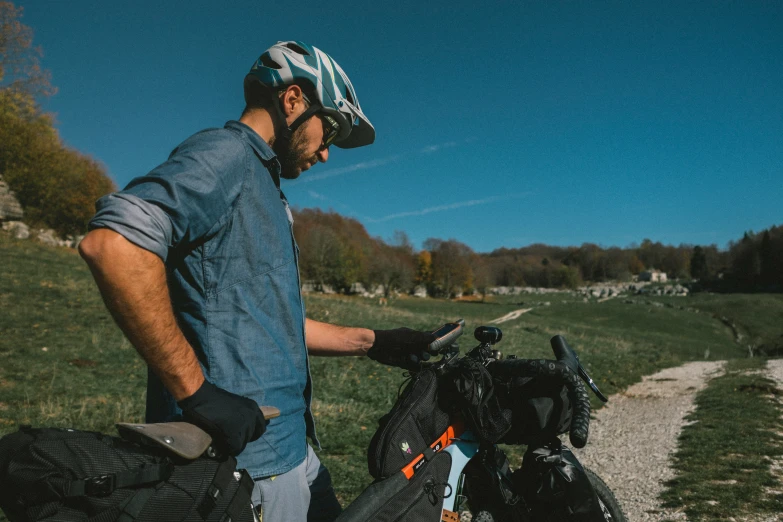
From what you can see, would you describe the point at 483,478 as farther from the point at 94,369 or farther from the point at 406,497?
the point at 94,369

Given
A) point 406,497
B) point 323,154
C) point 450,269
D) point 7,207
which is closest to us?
point 406,497

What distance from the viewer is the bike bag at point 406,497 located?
1.92m

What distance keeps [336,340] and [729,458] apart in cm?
719

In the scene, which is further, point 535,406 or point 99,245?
point 535,406

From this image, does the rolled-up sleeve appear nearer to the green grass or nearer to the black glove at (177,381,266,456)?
the black glove at (177,381,266,456)

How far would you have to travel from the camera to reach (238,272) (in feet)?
5.81

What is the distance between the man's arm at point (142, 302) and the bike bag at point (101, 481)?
22cm

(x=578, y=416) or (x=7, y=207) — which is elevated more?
(x=7, y=207)

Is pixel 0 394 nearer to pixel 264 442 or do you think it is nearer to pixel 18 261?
pixel 264 442

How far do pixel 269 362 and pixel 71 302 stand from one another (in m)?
16.2

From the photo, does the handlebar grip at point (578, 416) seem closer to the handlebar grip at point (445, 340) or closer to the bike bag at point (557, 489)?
the bike bag at point (557, 489)

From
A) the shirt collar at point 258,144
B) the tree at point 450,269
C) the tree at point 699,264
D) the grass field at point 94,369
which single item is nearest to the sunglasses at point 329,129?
the shirt collar at point 258,144

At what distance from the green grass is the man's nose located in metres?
5.39

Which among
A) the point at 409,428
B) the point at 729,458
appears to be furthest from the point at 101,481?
the point at 729,458
